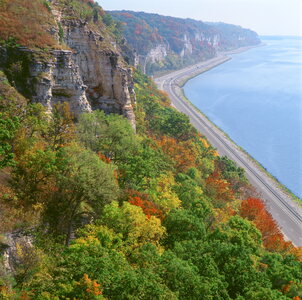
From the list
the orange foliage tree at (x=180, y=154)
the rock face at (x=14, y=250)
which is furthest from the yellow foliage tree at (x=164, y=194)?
the orange foliage tree at (x=180, y=154)

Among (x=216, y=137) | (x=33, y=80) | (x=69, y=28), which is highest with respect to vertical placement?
(x=69, y=28)

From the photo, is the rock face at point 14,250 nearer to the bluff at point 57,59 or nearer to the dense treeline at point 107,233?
the dense treeline at point 107,233

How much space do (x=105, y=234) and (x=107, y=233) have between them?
0.18 metres

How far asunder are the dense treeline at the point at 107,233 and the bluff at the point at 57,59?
3910 mm

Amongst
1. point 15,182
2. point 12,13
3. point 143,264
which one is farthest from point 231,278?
point 12,13

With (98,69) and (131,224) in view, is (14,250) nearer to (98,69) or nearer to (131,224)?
(131,224)

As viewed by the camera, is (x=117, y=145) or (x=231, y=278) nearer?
(x=231, y=278)

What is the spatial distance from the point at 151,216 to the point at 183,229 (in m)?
3.99

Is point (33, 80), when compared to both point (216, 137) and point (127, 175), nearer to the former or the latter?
point (127, 175)

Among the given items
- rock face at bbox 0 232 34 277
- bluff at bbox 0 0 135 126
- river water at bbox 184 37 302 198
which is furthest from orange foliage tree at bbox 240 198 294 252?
river water at bbox 184 37 302 198

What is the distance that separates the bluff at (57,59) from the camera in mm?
43656

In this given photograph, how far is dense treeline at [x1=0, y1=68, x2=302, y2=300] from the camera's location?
20656 mm

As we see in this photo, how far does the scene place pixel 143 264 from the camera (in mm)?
24250

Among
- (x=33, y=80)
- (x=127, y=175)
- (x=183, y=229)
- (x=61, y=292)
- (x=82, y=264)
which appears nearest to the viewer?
(x=61, y=292)
